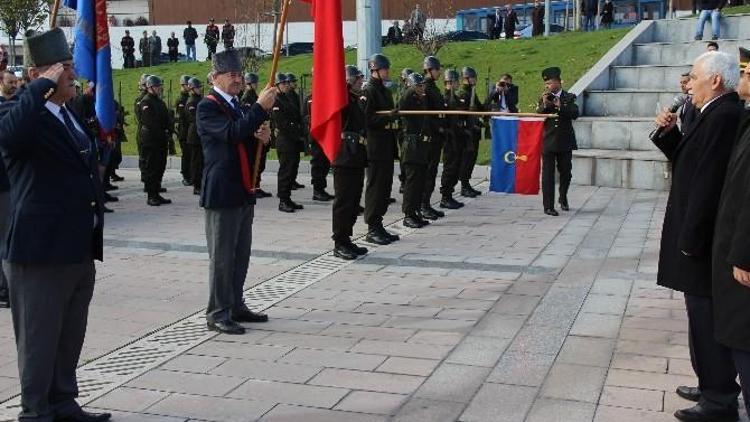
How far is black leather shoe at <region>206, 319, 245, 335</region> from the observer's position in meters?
6.76

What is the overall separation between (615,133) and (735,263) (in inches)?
557

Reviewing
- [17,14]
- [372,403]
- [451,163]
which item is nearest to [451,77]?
[451,163]

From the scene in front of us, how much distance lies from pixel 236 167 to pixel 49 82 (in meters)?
2.45

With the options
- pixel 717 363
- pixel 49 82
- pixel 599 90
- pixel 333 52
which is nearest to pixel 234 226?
pixel 333 52

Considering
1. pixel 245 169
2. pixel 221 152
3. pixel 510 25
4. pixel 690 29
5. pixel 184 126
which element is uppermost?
pixel 510 25

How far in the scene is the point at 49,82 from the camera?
14.5ft

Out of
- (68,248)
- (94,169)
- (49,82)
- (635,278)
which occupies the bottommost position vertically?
(635,278)

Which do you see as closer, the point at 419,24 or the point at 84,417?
the point at 84,417

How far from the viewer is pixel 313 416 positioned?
5.05 m

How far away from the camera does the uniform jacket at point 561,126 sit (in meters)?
12.8

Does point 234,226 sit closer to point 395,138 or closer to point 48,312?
point 48,312

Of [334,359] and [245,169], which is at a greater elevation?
[245,169]

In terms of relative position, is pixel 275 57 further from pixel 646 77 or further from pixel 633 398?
pixel 646 77

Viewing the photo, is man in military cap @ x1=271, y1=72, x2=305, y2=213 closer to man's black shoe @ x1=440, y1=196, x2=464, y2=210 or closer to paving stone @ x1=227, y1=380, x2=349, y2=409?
man's black shoe @ x1=440, y1=196, x2=464, y2=210
